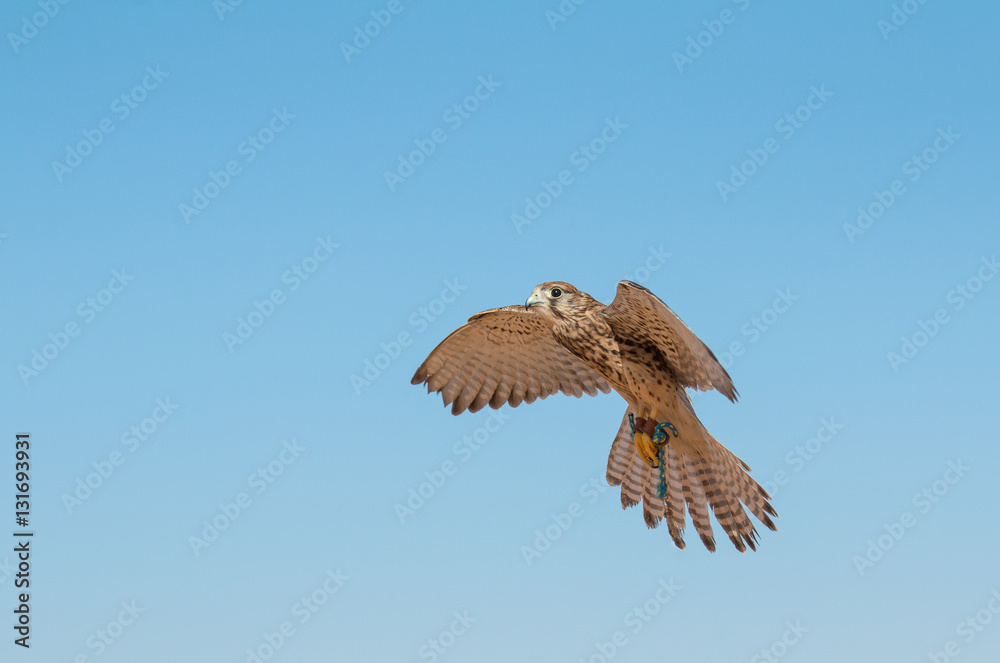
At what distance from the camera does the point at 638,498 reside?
9.01 meters

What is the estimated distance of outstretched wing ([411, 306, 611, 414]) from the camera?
9.20m

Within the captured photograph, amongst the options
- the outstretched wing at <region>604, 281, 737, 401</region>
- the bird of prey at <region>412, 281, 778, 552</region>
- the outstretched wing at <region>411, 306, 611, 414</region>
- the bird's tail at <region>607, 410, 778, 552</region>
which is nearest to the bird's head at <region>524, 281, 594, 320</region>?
the bird of prey at <region>412, 281, 778, 552</region>

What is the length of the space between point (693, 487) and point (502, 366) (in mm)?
1743

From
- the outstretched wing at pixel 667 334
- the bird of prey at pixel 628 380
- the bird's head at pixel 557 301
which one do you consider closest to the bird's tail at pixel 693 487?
the bird of prey at pixel 628 380

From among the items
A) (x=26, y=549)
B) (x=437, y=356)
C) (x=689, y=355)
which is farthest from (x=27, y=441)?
→ (x=689, y=355)

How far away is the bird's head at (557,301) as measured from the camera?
8.60 meters

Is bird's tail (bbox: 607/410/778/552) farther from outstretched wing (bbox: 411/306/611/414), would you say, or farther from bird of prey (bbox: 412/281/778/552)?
outstretched wing (bbox: 411/306/611/414)

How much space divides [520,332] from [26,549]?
5004 millimetres

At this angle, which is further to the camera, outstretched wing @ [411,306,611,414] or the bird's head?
outstretched wing @ [411,306,611,414]

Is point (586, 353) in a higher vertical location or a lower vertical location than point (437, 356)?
higher

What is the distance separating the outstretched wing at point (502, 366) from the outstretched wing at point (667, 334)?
2.50 ft

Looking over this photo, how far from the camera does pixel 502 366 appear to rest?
9391 mm

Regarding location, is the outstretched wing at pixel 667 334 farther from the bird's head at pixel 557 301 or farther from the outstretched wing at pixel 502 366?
the outstretched wing at pixel 502 366

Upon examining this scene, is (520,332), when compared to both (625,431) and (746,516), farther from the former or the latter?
(746,516)
